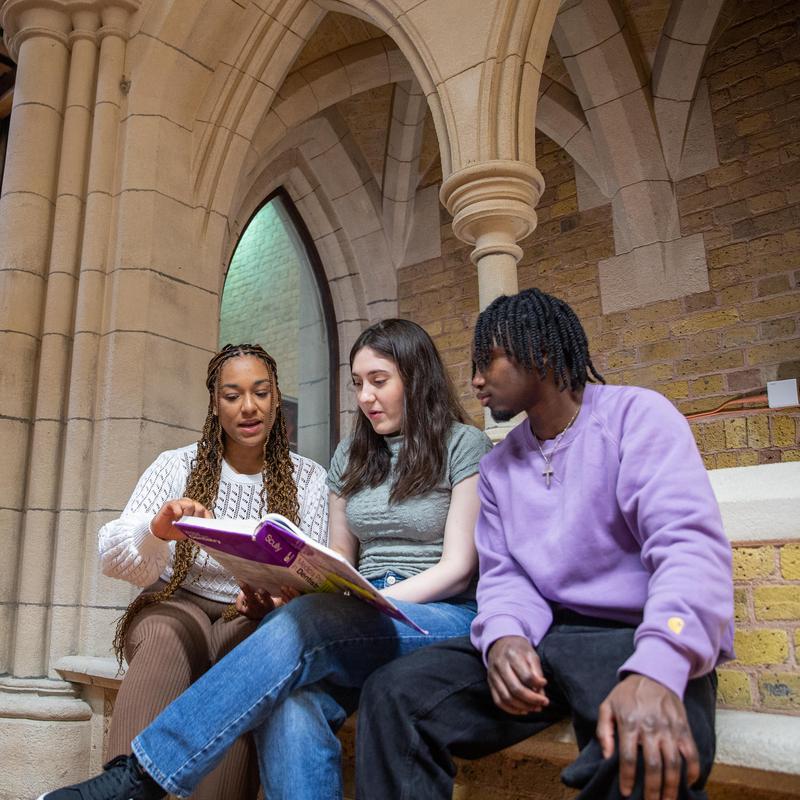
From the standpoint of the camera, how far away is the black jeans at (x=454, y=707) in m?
1.19

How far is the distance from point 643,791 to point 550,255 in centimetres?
530

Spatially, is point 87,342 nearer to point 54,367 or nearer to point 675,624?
point 54,367

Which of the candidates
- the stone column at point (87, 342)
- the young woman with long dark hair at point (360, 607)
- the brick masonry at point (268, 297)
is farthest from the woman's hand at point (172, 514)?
the brick masonry at point (268, 297)

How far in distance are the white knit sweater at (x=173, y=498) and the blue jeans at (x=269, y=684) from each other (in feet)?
1.74

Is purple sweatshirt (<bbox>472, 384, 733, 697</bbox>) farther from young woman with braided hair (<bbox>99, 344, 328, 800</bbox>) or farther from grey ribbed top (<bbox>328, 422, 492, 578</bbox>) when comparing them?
young woman with braided hair (<bbox>99, 344, 328, 800</bbox>)

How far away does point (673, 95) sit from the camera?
214 inches

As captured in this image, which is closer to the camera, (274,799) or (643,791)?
(643,791)

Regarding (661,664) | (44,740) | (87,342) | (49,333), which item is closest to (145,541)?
(661,664)

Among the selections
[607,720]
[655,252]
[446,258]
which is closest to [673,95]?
[655,252]

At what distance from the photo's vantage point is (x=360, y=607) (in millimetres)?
1459

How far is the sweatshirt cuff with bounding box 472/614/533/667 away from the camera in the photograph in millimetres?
1277

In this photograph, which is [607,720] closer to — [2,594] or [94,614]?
[94,614]

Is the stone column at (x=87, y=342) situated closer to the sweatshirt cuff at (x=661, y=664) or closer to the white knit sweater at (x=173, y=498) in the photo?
the white knit sweater at (x=173, y=498)

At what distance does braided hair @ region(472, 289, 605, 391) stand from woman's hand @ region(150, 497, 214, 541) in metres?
0.69
